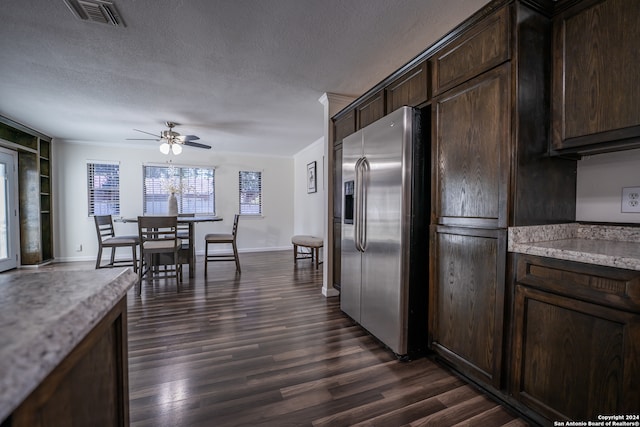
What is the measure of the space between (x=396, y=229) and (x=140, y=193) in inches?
232

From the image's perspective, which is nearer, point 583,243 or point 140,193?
point 583,243

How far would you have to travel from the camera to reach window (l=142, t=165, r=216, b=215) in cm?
595

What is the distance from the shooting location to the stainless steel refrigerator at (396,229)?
1.97 metres

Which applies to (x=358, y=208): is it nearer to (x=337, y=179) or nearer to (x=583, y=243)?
(x=337, y=179)

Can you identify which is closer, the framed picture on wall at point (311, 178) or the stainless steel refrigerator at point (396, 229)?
the stainless steel refrigerator at point (396, 229)

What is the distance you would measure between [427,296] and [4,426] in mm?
2107

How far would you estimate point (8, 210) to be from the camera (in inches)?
174

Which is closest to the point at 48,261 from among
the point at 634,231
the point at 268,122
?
the point at 268,122

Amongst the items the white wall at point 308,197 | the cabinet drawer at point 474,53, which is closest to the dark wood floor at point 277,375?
the cabinet drawer at point 474,53

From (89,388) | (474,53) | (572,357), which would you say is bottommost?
(572,357)

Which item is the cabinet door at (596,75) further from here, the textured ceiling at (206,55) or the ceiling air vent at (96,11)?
the ceiling air vent at (96,11)

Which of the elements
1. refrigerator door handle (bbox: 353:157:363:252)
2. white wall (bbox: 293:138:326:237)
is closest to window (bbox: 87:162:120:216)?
white wall (bbox: 293:138:326:237)

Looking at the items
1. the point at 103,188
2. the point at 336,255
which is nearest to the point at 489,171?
the point at 336,255

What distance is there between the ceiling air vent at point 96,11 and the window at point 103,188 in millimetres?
4656
